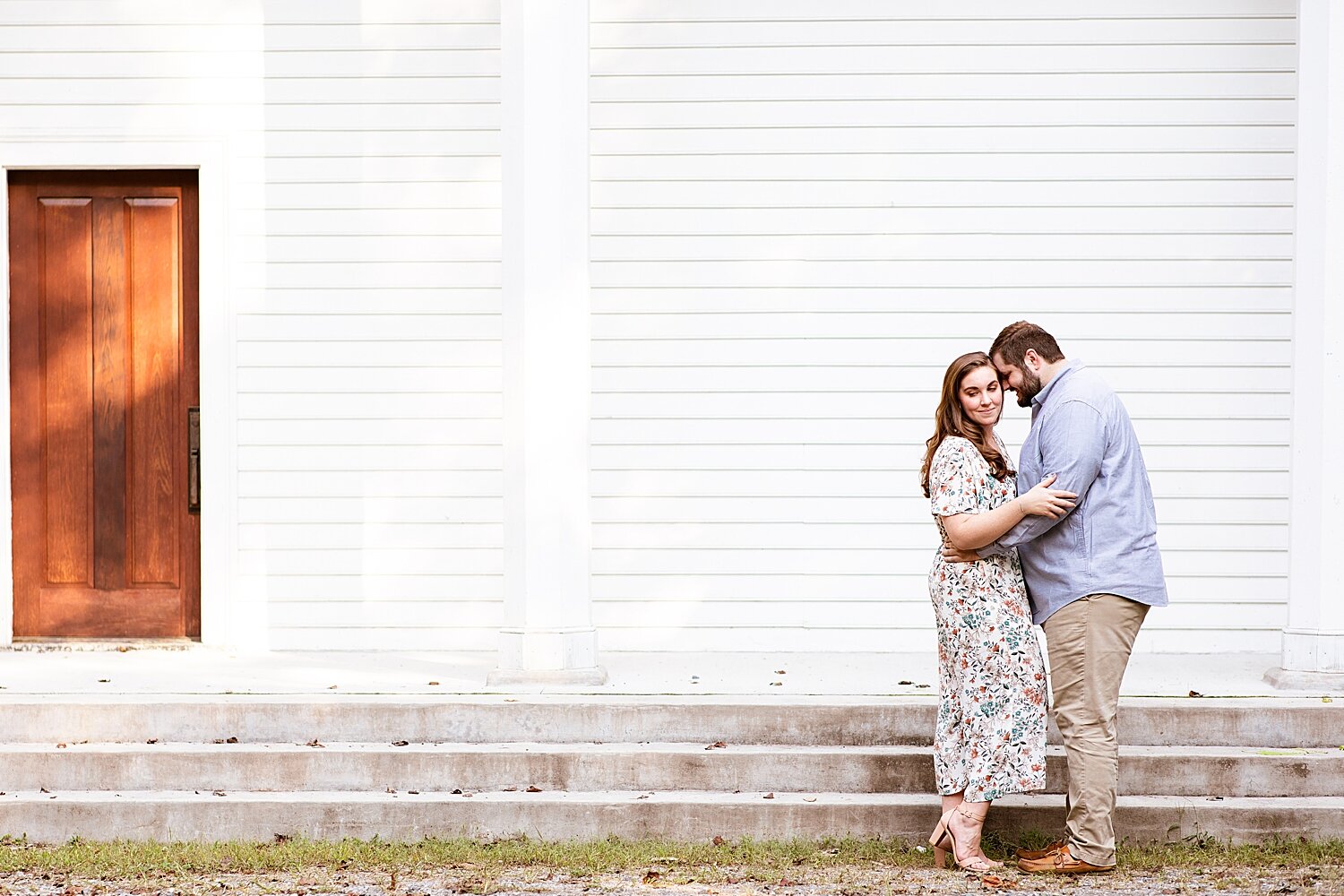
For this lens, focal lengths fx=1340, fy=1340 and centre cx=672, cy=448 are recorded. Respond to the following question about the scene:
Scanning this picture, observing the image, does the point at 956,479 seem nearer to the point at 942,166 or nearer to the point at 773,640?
the point at 773,640

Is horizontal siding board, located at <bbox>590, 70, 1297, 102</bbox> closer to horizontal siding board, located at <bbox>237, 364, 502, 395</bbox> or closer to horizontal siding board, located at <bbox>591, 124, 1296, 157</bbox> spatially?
horizontal siding board, located at <bbox>591, 124, 1296, 157</bbox>

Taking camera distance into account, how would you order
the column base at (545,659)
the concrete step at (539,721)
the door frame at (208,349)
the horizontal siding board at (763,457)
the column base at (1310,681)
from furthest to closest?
the horizontal siding board at (763,457), the door frame at (208,349), the column base at (545,659), the column base at (1310,681), the concrete step at (539,721)

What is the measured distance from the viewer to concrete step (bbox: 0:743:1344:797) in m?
5.02

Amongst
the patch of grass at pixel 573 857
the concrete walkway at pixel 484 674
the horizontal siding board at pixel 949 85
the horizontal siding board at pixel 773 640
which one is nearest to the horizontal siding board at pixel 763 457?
the horizontal siding board at pixel 773 640

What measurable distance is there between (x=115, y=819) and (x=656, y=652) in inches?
107

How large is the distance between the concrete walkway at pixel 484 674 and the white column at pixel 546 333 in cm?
35

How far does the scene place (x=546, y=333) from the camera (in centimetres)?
557

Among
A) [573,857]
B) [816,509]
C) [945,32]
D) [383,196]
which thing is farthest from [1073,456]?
[383,196]

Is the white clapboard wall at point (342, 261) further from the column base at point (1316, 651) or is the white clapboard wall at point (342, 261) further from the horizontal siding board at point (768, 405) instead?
the column base at point (1316, 651)

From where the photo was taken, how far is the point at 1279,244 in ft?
22.0

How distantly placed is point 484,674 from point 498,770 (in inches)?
38.8

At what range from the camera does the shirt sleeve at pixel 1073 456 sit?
4324 mm

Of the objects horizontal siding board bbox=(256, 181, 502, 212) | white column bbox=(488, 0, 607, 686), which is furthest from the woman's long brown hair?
horizontal siding board bbox=(256, 181, 502, 212)

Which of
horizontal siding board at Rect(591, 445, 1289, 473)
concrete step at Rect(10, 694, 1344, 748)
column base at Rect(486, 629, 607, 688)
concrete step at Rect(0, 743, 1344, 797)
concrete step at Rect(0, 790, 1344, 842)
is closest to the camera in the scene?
concrete step at Rect(0, 790, 1344, 842)
